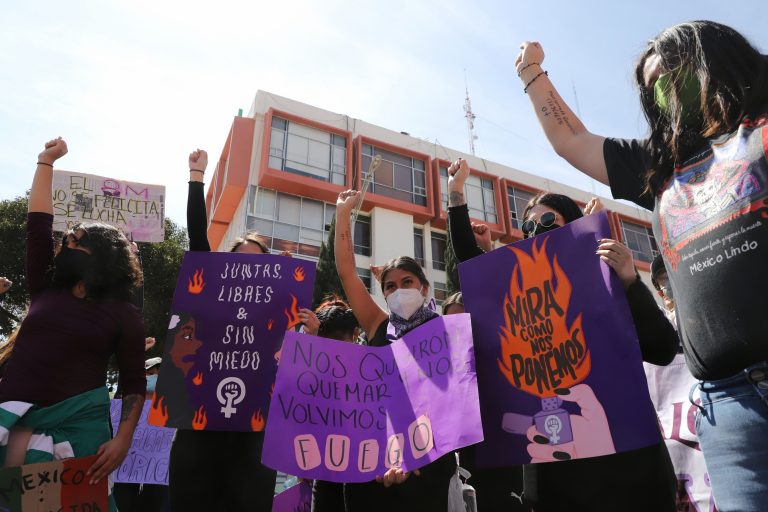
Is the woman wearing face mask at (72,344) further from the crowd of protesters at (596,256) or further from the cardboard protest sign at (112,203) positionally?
the cardboard protest sign at (112,203)

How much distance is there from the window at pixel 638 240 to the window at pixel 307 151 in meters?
17.2

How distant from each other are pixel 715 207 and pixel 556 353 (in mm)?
823

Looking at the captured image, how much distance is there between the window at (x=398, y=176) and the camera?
75.2 feet

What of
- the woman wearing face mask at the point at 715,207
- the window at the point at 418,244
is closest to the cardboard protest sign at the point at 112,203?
the woman wearing face mask at the point at 715,207

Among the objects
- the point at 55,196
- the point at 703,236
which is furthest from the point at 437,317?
the point at 55,196

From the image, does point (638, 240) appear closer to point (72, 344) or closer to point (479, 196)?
point (479, 196)

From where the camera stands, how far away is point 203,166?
131 inches

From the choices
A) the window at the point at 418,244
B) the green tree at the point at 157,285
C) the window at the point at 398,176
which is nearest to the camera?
the green tree at the point at 157,285

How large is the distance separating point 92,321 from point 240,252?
961mm

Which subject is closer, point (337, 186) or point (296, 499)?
point (296, 499)

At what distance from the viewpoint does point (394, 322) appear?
2.74m

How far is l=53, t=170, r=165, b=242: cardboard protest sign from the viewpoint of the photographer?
188 inches

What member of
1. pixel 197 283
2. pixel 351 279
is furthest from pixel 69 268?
pixel 351 279

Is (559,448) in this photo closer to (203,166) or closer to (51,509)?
(51,509)
